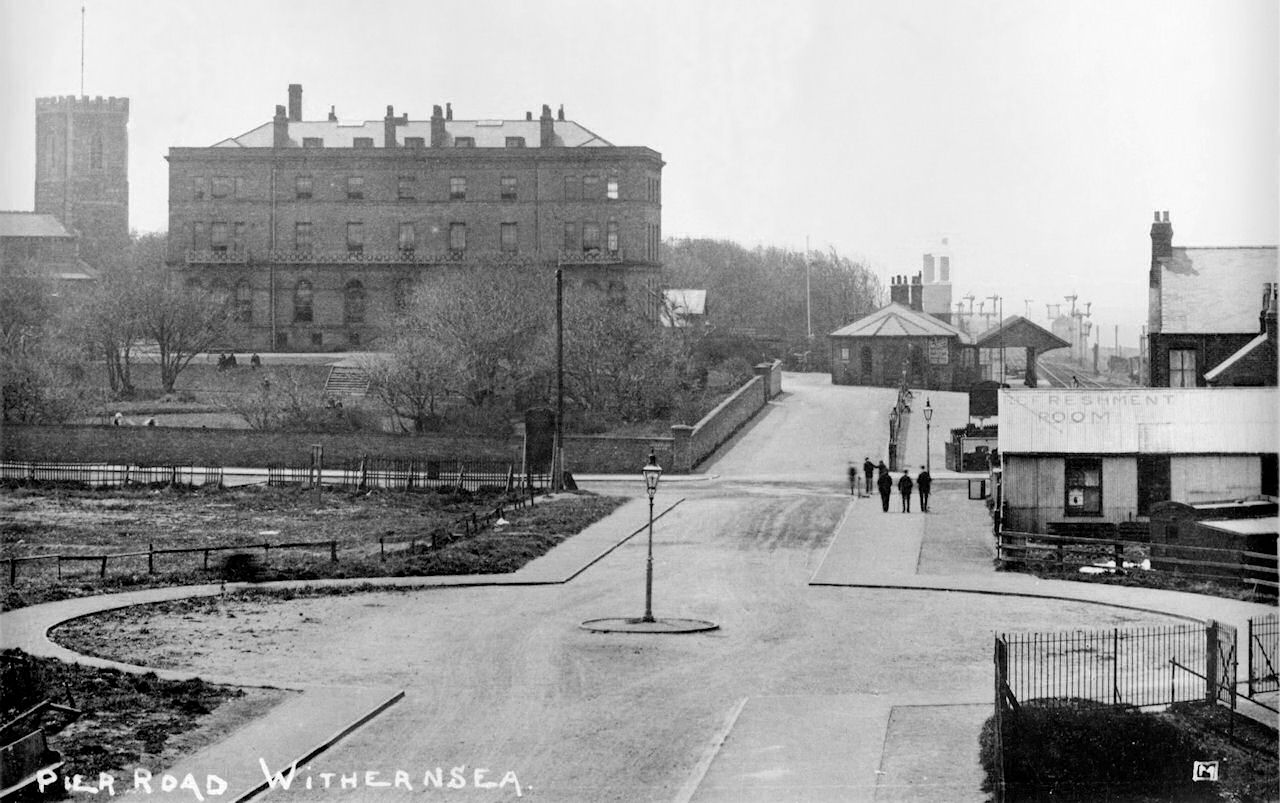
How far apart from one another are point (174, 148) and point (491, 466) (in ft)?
147

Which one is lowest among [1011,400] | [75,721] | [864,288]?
[75,721]

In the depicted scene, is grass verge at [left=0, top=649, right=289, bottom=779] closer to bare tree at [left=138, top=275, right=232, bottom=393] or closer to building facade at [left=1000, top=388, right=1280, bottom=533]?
building facade at [left=1000, top=388, right=1280, bottom=533]

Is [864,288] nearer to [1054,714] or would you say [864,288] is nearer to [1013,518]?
[1013,518]

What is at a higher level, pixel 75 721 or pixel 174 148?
pixel 174 148

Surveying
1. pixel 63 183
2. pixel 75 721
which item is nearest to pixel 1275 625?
pixel 75 721

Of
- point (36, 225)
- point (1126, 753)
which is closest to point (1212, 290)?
point (1126, 753)

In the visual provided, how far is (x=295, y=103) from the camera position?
306 feet

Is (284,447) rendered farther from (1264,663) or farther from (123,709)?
(1264,663)

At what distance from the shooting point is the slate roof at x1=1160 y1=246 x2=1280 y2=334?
5312 centimetres

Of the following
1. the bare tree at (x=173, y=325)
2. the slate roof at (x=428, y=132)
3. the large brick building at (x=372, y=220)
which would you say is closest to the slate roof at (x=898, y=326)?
the large brick building at (x=372, y=220)

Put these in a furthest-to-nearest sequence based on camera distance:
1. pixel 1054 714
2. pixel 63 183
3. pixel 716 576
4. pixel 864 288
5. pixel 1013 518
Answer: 1. pixel 864 288
2. pixel 63 183
3. pixel 1013 518
4. pixel 716 576
5. pixel 1054 714

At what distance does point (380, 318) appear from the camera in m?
89.4

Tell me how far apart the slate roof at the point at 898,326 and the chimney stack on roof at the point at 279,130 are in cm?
3383

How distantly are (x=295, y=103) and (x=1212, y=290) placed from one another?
5779cm
